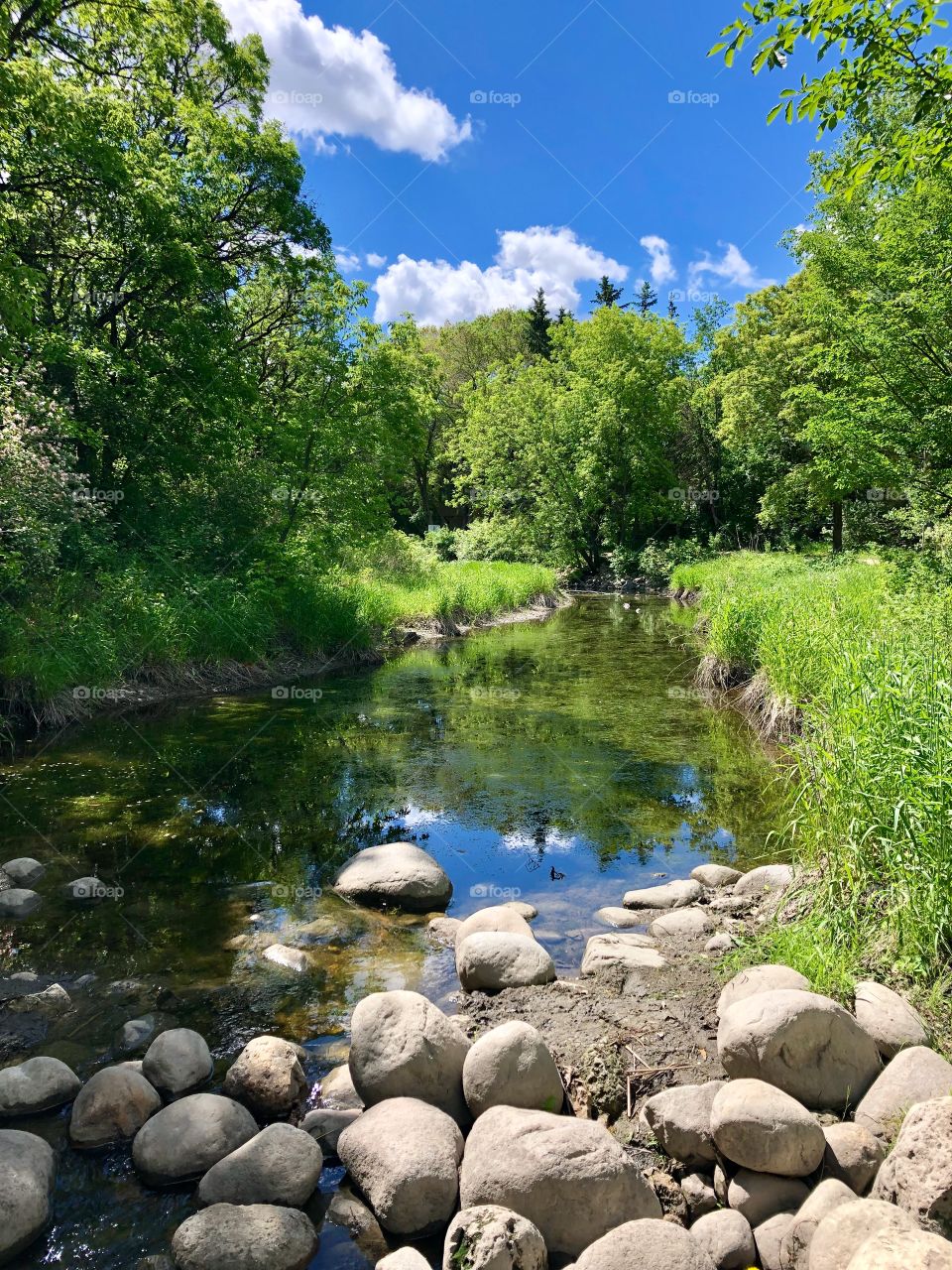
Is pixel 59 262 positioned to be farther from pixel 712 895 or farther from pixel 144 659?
pixel 712 895

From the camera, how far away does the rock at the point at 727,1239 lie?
9.17 ft

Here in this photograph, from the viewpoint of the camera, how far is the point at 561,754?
1051 cm

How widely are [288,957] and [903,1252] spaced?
161 inches

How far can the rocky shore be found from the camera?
8.93ft

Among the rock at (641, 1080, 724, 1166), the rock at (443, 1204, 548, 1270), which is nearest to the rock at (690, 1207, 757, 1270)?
the rock at (641, 1080, 724, 1166)

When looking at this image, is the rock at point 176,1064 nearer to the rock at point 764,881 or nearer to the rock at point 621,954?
the rock at point 621,954

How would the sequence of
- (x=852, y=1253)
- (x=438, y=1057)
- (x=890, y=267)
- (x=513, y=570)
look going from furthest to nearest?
(x=513, y=570), (x=890, y=267), (x=438, y=1057), (x=852, y=1253)

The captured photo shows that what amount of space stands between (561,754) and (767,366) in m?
28.7

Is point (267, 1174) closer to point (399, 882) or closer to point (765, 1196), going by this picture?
point (765, 1196)

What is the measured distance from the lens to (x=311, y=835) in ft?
25.9

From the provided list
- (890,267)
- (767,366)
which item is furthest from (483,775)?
(767,366)

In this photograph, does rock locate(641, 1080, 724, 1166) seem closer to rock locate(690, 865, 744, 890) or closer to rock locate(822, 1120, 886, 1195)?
A: rock locate(822, 1120, 886, 1195)

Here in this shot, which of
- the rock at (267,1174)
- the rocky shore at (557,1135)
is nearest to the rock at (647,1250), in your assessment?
the rocky shore at (557,1135)

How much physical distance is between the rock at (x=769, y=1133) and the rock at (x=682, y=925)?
2.27m
